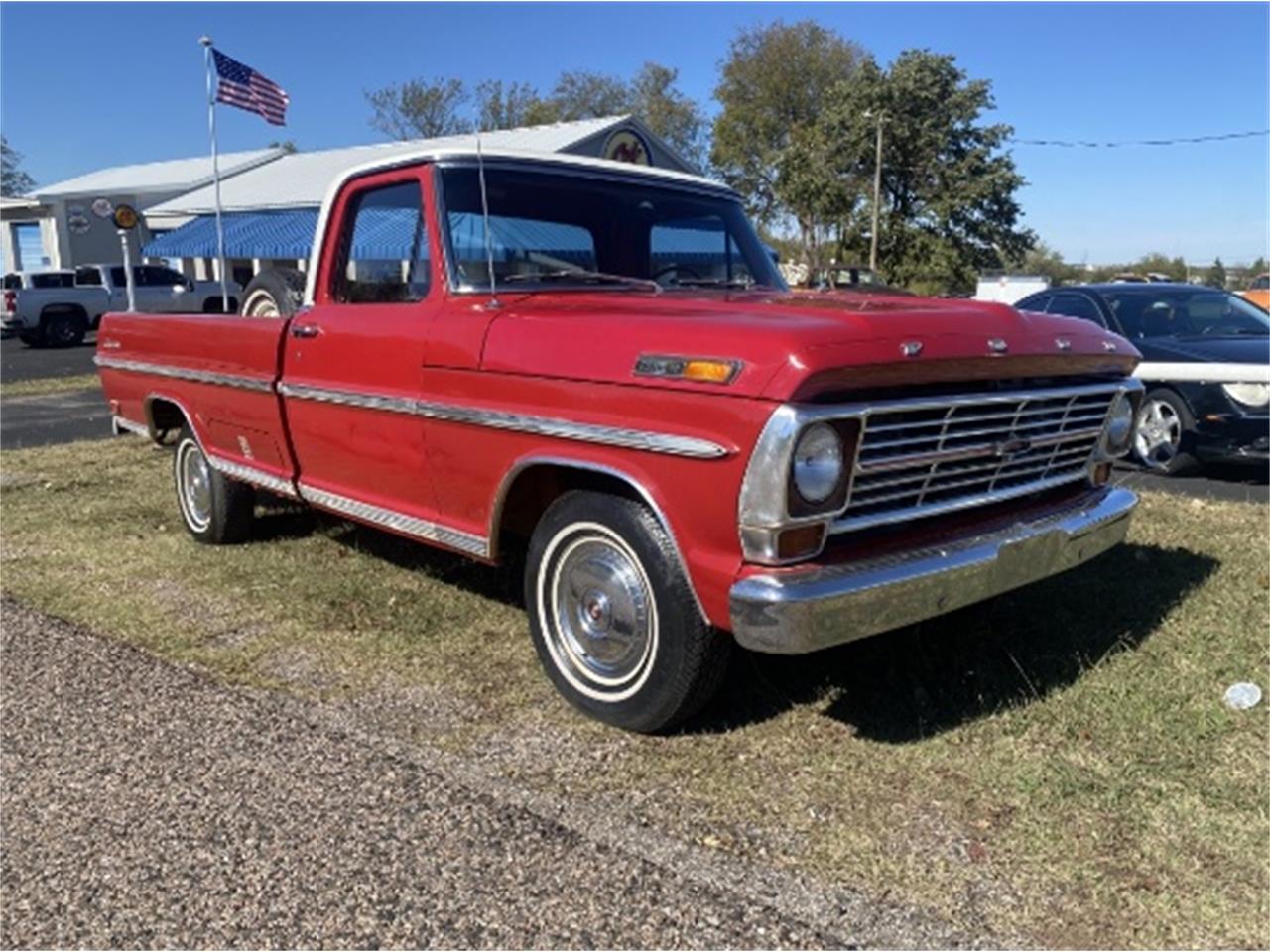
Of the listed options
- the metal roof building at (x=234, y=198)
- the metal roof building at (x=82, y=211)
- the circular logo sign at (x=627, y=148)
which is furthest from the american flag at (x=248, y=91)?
the metal roof building at (x=82, y=211)

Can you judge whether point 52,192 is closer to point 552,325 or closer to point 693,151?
point 693,151

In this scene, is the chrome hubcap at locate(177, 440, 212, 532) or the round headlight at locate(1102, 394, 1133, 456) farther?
the chrome hubcap at locate(177, 440, 212, 532)

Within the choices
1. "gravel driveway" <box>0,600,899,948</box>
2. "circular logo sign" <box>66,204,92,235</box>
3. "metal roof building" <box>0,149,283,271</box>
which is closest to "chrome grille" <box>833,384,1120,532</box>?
"gravel driveway" <box>0,600,899,948</box>

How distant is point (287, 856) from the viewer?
280cm

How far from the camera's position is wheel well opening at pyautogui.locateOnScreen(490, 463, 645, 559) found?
135 inches

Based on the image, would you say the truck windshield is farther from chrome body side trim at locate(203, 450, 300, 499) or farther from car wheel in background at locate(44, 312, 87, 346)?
car wheel in background at locate(44, 312, 87, 346)

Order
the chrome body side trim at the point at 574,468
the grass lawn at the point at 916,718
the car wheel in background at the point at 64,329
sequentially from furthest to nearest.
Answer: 1. the car wheel in background at the point at 64,329
2. the chrome body side trim at the point at 574,468
3. the grass lawn at the point at 916,718

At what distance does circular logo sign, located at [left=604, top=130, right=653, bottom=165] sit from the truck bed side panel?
17316 mm

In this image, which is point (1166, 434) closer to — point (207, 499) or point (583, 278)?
point (583, 278)

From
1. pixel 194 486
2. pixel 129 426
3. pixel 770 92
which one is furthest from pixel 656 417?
pixel 770 92

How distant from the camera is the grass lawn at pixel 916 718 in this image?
8.82 ft

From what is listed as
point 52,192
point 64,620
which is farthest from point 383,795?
point 52,192

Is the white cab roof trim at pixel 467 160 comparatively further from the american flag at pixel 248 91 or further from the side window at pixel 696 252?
the american flag at pixel 248 91

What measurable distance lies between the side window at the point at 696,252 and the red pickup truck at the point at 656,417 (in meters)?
0.01
